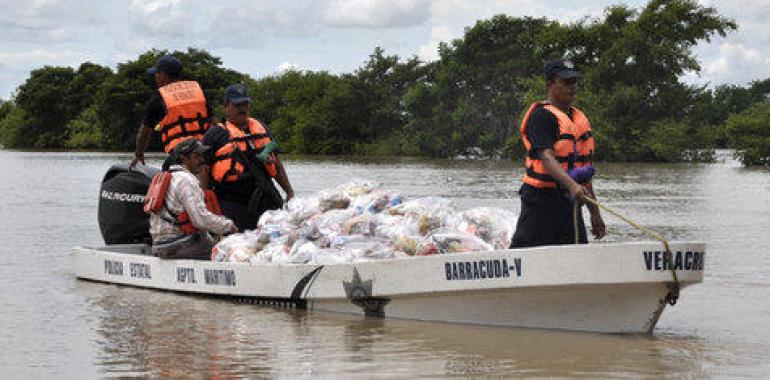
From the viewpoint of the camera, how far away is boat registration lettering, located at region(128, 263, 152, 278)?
37.0 ft

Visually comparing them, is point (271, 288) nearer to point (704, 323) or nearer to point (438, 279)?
point (438, 279)

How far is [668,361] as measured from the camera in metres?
7.90


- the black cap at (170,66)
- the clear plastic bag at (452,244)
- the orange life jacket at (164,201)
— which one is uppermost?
the black cap at (170,66)

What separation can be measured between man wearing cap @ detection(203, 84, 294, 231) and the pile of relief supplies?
18.4 inches

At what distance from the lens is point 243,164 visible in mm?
11148

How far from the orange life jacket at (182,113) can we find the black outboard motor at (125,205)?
0.41m

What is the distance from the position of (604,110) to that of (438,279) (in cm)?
5165

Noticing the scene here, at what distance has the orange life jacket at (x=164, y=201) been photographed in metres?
10.4

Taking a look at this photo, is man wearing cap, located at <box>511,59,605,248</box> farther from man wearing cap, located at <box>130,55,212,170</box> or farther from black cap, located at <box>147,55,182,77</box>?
black cap, located at <box>147,55,182,77</box>

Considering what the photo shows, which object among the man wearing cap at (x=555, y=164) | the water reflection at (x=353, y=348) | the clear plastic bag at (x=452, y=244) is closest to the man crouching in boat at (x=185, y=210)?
the water reflection at (x=353, y=348)

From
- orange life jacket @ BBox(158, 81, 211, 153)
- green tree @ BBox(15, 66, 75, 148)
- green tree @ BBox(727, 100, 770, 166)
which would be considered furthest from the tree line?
orange life jacket @ BBox(158, 81, 211, 153)

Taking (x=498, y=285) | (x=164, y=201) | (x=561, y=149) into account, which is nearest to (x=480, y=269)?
(x=498, y=285)

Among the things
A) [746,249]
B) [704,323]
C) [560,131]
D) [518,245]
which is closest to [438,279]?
[518,245]

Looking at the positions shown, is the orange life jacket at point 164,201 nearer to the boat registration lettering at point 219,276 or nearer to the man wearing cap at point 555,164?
the boat registration lettering at point 219,276
